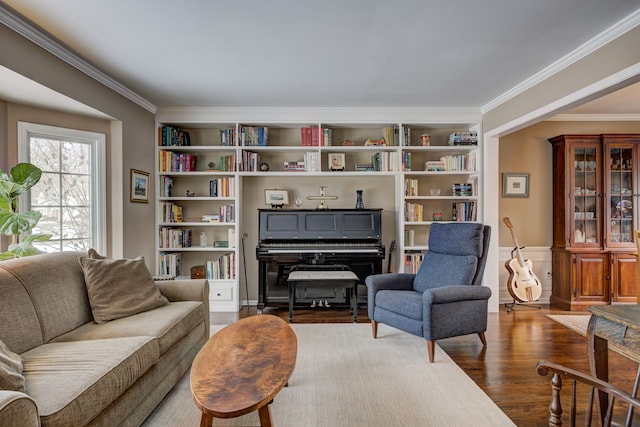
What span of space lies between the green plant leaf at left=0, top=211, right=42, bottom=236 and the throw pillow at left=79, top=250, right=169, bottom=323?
0.51 meters

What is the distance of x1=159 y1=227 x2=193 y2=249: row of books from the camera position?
437 cm

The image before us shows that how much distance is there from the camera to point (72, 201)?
3.46 m

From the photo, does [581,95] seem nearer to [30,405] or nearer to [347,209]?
[347,209]

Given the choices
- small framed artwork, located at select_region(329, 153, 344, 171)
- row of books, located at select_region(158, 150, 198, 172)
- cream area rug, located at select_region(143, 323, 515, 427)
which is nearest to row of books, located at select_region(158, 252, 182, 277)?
row of books, located at select_region(158, 150, 198, 172)

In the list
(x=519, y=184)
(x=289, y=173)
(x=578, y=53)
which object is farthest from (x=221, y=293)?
(x=578, y=53)

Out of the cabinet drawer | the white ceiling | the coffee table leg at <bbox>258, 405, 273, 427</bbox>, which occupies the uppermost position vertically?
the white ceiling

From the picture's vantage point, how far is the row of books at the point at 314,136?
4430 mm

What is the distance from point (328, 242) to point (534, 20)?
2.90 meters

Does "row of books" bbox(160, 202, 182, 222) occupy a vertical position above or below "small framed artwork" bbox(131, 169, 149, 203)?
below

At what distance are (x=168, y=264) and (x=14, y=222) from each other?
1979 millimetres

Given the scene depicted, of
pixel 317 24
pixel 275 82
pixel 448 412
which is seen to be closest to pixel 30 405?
pixel 448 412

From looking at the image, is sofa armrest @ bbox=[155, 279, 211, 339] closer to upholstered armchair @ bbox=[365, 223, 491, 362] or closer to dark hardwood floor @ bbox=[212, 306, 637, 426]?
dark hardwood floor @ bbox=[212, 306, 637, 426]

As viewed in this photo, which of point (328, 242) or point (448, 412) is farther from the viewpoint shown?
point (328, 242)

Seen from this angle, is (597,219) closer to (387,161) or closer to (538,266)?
(538,266)
